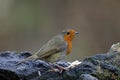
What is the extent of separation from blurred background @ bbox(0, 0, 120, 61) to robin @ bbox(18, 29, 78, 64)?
6005 mm

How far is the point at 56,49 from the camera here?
725cm

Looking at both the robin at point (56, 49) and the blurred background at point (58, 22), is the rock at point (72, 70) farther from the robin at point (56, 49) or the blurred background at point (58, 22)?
the blurred background at point (58, 22)

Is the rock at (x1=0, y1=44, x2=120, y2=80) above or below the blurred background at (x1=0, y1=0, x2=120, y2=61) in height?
below

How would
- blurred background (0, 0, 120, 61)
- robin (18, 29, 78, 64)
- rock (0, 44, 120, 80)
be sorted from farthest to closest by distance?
1. blurred background (0, 0, 120, 61)
2. robin (18, 29, 78, 64)
3. rock (0, 44, 120, 80)

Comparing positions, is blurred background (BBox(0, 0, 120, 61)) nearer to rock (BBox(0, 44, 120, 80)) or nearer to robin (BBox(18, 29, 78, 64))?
A: robin (BBox(18, 29, 78, 64))

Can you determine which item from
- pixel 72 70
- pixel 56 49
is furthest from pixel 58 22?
pixel 72 70

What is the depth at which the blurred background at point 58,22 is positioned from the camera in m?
13.8

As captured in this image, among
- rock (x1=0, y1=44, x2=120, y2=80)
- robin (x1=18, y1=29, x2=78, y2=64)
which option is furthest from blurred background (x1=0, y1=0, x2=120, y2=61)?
rock (x1=0, y1=44, x2=120, y2=80)

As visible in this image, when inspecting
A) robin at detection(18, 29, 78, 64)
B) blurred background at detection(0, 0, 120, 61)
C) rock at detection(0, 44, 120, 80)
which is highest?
blurred background at detection(0, 0, 120, 61)

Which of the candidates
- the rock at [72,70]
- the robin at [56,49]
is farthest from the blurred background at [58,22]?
the rock at [72,70]

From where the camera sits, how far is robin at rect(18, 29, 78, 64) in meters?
7.09

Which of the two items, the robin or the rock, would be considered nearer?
the rock

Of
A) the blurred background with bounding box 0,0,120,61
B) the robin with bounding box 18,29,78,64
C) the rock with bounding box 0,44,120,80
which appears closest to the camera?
the rock with bounding box 0,44,120,80

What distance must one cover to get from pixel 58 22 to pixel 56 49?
711 centimetres
